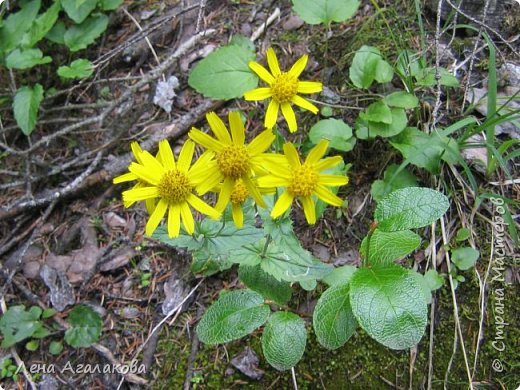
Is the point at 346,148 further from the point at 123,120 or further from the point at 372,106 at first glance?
the point at 123,120

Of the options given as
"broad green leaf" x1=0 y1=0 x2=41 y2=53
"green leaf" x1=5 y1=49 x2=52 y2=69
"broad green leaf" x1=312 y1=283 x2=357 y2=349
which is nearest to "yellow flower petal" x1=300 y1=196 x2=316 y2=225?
"broad green leaf" x1=312 y1=283 x2=357 y2=349

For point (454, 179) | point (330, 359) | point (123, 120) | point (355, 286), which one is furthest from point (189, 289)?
point (454, 179)

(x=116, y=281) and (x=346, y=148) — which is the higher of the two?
(x=346, y=148)

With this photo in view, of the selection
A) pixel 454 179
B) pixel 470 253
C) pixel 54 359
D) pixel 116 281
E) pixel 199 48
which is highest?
pixel 199 48

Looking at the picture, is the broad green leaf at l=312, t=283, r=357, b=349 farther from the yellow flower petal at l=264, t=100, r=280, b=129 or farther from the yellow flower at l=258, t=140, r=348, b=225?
the yellow flower petal at l=264, t=100, r=280, b=129

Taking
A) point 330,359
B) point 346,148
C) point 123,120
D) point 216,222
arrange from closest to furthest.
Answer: point 216,222
point 330,359
point 346,148
point 123,120
